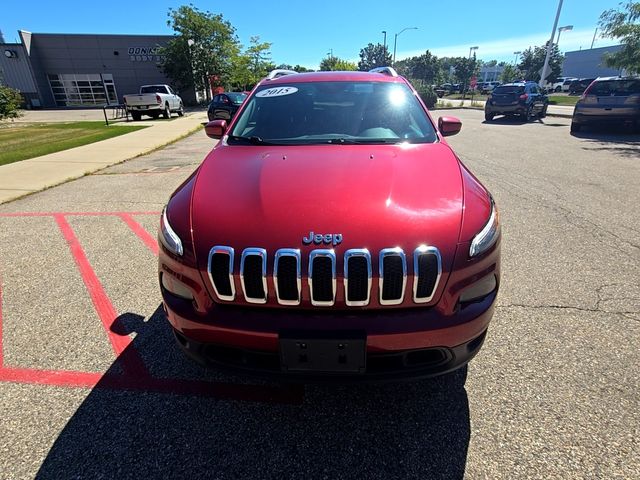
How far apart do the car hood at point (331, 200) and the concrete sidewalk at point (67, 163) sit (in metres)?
6.31

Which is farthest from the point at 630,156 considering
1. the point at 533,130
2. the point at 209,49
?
the point at 209,49

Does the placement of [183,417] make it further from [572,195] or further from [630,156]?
[630,156]

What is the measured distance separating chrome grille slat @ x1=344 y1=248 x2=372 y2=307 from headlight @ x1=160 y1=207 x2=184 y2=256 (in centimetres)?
83

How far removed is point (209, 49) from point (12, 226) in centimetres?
3753

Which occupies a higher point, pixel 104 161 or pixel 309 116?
pixel 309 116

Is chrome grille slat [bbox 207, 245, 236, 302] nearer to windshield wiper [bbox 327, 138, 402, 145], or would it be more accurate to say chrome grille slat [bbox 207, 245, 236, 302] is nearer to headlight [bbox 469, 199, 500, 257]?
headlight [bbox 469, 199, 500, 257]

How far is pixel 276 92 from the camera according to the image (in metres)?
3.46

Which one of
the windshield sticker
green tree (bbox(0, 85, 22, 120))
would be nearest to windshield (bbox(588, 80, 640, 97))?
the windshield sticker

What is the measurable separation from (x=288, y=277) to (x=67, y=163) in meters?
10.1

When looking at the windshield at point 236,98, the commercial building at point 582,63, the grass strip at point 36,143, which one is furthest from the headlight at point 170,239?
the commercial building at point 582,63

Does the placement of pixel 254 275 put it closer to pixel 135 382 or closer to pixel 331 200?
pixel 331 200

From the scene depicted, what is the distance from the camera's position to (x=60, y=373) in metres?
2.45

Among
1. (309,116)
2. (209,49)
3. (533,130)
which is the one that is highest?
(209,49)

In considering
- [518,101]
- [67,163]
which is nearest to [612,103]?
[518,101]
